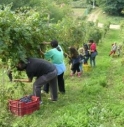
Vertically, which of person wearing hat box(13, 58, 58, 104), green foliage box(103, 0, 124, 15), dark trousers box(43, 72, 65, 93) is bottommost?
dark trousers box(43, 72, 65, 93)

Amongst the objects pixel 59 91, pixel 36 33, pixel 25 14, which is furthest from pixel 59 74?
pixel 25 14

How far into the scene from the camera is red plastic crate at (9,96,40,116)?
896cm

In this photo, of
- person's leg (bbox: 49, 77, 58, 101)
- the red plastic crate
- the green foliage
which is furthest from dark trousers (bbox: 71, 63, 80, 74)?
the green foliage

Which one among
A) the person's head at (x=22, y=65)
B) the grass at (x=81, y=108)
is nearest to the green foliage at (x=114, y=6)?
the grass at (x=81, y=108)

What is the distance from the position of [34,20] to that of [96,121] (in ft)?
14.1

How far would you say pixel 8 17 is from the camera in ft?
31.1

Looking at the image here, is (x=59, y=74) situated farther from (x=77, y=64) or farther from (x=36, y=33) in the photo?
(x=77, y=64)

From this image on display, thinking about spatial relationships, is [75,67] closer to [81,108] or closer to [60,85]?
[60,85]

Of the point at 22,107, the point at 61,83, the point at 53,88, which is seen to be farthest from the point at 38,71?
the point at 61,83

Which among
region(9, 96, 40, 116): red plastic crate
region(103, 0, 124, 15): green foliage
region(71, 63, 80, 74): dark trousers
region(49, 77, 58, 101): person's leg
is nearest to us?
region(9, 96, 40, 116): red plastic crate

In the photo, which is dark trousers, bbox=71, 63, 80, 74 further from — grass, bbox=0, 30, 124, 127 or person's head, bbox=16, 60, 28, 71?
person's head, bbox=16, 60, 28, 71

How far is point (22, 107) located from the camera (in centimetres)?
895

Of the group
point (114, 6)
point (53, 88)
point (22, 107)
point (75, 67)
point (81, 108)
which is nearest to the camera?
point (22, 107)

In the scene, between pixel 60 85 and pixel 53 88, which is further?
pixel 60 85
